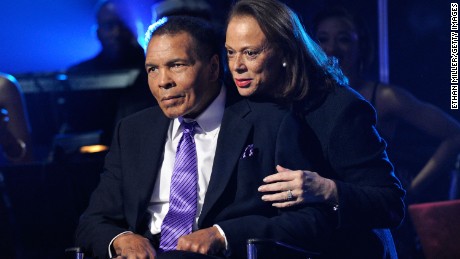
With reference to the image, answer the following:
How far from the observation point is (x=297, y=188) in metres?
3.47

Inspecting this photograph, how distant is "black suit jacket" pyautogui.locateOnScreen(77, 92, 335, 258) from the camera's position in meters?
3.47

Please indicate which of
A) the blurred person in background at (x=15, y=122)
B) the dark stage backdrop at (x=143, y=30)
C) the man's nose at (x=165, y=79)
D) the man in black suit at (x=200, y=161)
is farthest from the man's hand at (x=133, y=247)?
the dark stage backdrop at (x=143, y=30)

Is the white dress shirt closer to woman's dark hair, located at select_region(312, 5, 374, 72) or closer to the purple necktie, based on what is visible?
the purple necktie

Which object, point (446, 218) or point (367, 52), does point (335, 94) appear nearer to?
point (446, 218)

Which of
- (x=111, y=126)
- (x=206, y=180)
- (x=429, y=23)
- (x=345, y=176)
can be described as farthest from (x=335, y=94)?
(x=111, y=126)

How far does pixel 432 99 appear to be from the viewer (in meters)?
5.43

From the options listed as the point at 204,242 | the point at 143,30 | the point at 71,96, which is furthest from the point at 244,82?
the point at 143,30

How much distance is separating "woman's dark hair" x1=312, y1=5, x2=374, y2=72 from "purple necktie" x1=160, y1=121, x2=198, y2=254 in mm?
1786

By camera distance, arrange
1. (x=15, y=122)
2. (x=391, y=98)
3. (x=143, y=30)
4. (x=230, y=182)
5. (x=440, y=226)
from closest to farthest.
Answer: (x=230, y=182), (x=440, y=226), (x=391, y=98), (x=15, y=122), (x=143, y=30)

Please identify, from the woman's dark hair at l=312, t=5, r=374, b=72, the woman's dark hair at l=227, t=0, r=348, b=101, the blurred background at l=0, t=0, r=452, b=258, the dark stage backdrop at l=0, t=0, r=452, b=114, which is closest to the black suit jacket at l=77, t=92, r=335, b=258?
the woman's dark hair at l=227, t=0, r=348, b=101

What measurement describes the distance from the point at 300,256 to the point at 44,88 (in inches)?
142

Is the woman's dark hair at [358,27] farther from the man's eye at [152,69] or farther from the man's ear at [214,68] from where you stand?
the man's eye at [152,69]

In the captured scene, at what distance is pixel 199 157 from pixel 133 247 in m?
0.51

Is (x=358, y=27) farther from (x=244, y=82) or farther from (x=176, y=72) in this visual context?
(x=176, y=72)
